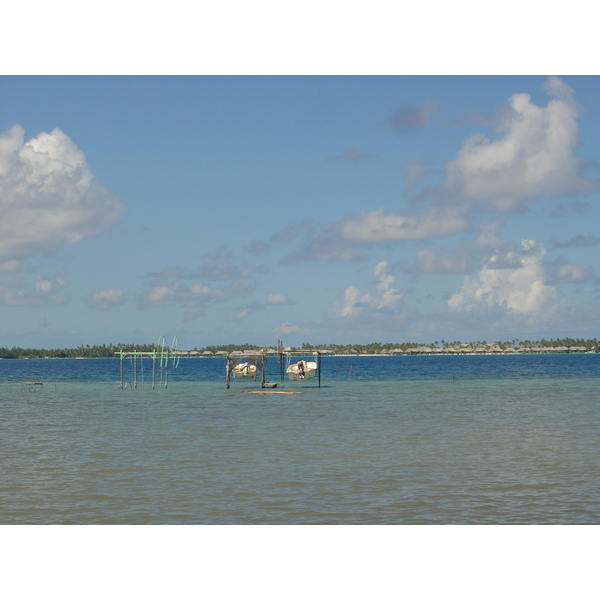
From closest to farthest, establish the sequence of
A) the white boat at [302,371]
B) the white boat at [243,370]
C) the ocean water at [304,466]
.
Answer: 1. the ocean water at [304,466]
2. the white boat at [302,371]
3. the white boat at [243,370]

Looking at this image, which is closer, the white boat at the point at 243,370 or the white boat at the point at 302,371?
the white boat at the point at 302,371

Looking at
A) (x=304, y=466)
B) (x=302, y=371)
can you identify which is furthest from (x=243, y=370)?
(x=304, y=466)

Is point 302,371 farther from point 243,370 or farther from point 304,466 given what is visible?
point 304,466

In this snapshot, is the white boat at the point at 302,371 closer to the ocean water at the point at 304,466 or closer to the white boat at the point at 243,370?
the white boat at the point at 243,370

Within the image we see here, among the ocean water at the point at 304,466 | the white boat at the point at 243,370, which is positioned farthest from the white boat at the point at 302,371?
the ocean water at the point at 304,466

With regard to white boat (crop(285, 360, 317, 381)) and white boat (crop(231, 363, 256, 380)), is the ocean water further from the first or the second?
white boat (crop(231, 363, 256, 380))

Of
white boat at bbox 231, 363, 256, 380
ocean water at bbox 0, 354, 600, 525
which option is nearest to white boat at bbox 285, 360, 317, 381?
white boat at bbox 231, 363, 256, 380

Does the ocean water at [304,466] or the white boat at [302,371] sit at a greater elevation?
the white boat at [302,371]

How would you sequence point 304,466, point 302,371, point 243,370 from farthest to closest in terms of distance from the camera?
point 243,370 → point 302,371 → point 304,466

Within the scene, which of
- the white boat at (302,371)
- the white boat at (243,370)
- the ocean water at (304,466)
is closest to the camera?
the ocean water at (304,466)

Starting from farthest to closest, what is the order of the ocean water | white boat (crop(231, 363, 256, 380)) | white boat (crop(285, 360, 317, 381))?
white boat (crop(231, 363, 256, 380))
white boat (crop(285, 360, 317, 381))
the ocean water

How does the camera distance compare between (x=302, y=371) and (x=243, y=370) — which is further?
(x=243, y=370)

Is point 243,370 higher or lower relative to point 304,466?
higher
